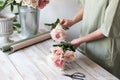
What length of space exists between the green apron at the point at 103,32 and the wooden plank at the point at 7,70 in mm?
510

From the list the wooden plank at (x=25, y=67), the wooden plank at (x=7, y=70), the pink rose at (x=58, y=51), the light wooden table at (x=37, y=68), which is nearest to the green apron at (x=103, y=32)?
the light wooden table at (x=37, y=68)

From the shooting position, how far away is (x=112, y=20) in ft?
3.66

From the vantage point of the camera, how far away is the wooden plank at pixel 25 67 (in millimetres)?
1103

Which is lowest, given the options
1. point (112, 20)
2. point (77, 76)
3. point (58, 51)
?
point (77, 76)

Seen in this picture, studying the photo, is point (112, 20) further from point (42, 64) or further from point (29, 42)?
point (29, 42)

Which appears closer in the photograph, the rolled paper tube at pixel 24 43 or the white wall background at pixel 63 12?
the rolled paper tube at pixel 24 43

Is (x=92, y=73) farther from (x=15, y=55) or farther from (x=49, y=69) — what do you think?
(x=15, y=55)

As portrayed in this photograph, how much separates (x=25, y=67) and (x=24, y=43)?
240 mm

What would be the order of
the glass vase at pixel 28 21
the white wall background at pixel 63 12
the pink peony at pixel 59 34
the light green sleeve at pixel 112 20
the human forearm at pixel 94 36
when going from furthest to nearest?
the white wall background at pixel 63 12 → the glass vase at pixel 28 21 → the pink peony at pixel 59 34 → the human forearm at pixel 94 36 → the light green sleeve at pixel 112 20

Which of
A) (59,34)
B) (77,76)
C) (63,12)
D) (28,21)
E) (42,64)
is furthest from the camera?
(63,12)

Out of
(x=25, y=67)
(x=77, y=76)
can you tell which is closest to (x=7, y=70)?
(x=25, y=67)

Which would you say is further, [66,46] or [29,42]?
[29,42]

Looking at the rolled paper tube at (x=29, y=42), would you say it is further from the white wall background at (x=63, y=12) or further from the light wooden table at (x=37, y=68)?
the white wall background at (x=63, y=12)

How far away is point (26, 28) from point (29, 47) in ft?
0.58
